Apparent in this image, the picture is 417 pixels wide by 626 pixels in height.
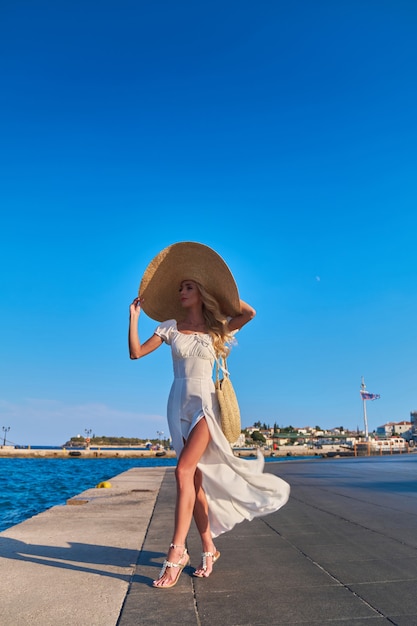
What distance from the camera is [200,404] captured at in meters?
3.46

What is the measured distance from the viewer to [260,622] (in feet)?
7.58

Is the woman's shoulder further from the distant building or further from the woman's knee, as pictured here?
the distant building

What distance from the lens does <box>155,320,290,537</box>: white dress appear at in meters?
3.46

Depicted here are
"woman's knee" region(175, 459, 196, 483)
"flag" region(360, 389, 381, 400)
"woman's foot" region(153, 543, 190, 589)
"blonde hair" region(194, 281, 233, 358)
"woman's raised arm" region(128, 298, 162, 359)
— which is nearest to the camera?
"woman's foot" region(153, 543, 190, 589)

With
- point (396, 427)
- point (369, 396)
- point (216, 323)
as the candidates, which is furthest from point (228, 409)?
point (396, 427)

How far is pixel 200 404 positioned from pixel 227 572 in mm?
1099

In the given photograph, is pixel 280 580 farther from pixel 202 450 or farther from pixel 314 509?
pixel 314 509

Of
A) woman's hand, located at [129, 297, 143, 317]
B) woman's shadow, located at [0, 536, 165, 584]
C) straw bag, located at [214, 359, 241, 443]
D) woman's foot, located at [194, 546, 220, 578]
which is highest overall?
woman's hand, located at [129, 297, 143, 317]

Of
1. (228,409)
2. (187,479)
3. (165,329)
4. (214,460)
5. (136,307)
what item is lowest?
(187,479)

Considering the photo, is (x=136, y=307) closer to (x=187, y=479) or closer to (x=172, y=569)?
(x=187, y=479)

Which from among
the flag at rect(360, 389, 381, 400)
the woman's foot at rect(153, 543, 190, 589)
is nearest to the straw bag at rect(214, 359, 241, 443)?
the woman's foot at rect(153, 543, 190, 589)

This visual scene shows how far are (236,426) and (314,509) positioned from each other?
3.65 metres

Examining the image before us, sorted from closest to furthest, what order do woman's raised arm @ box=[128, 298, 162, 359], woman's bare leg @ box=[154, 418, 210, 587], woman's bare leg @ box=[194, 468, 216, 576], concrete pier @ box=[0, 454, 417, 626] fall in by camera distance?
concrete pier @ box=[0, 454, 417, 626] → woman's bare leg @ box=[154, 418, 210, 587] → woman's bare leg @ box=[194, 468, 216, 576] → woman's raised arm @ box=[128, 298, 162, 359]

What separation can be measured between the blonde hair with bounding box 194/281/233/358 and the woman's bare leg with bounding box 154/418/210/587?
2.12ft
